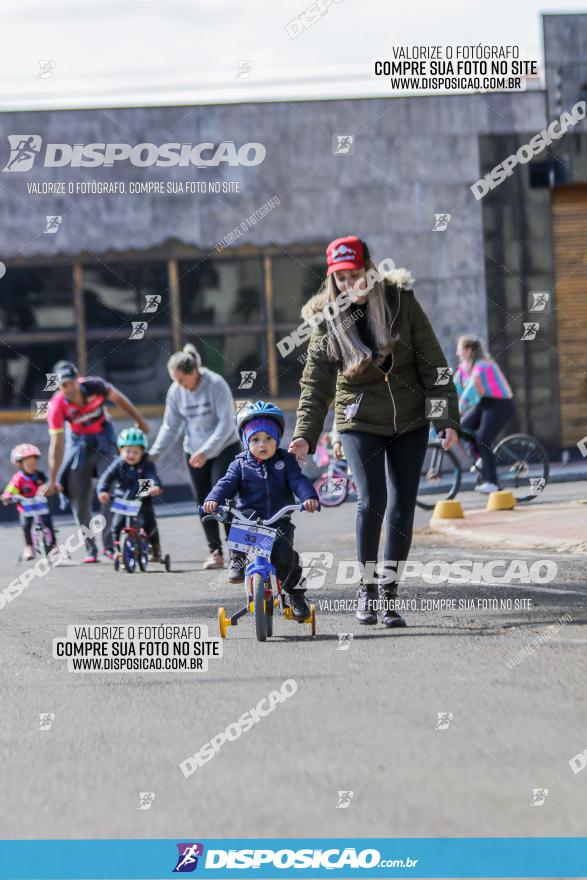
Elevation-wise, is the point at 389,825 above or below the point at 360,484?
below

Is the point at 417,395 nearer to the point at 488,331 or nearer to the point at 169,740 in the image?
the point at 169,740

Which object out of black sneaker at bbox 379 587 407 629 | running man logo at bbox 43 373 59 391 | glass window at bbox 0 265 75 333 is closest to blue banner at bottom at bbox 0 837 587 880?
black sneaker at bbox 379 587 407 629

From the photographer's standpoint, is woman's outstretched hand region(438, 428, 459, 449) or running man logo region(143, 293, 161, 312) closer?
woman's outstretched hand region(438, 428, 459, 449)

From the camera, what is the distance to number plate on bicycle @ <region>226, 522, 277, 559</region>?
7.01m

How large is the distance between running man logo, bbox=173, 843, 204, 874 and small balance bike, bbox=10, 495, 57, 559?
8814 millimetres

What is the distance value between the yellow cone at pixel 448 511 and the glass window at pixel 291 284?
697cm

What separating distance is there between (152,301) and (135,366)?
863 millimetres

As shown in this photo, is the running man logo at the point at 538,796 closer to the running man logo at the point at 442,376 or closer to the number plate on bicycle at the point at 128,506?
the running man logo at the point at 442,376

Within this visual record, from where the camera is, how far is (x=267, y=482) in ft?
23.5

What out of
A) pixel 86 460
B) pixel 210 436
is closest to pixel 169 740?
pixel 210 436

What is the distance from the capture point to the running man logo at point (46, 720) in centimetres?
525

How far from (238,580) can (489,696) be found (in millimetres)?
2344

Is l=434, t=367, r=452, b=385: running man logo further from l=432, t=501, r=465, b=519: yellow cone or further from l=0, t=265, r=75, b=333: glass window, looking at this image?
l=0, t=265, r=75, b=333: glass window

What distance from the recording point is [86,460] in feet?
38.2
